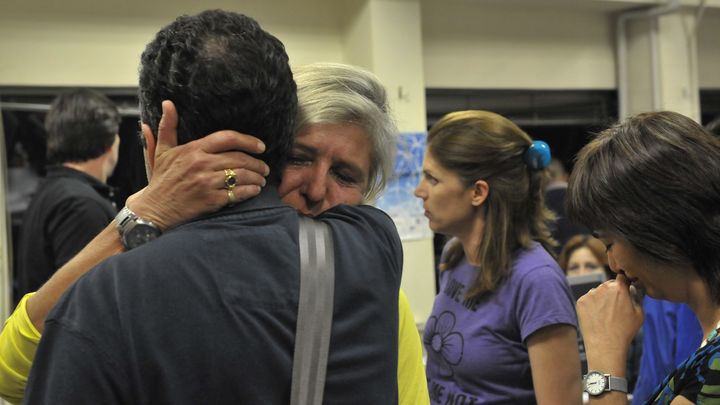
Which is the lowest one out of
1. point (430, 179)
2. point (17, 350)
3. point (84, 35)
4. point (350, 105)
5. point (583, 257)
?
point (583, 257)

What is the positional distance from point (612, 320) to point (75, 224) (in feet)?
6.33

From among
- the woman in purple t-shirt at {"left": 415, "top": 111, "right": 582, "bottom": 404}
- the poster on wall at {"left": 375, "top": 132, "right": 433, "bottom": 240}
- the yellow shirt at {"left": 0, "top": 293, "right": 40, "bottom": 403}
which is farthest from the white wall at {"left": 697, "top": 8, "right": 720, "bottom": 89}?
the yellow shirt at {"left": 0, "top": 293, "right": 40, "bottom": 403}

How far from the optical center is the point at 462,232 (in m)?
2.12

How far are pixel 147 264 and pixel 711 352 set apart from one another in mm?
838

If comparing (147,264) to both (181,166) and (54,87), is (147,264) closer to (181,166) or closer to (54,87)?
(181,166)

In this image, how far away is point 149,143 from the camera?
922mm

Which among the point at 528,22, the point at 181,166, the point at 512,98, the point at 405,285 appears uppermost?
the point at 528,22

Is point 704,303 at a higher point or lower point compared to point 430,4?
lower

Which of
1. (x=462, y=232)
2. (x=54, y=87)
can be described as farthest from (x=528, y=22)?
(x=462, y=232)

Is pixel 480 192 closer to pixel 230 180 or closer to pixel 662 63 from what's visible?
pixel 230 180

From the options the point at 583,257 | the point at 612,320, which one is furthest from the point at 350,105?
the point at 583,257

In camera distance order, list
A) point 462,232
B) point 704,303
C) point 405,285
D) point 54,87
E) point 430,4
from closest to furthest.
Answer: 1. point 704,303
2. point 462,232
3. point 54,87
4. point 405,285
5. point 430,4

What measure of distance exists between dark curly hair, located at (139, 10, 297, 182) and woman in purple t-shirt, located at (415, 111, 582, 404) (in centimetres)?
109

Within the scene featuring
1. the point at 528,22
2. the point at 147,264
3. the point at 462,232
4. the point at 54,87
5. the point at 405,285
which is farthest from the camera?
the point at 528,22
